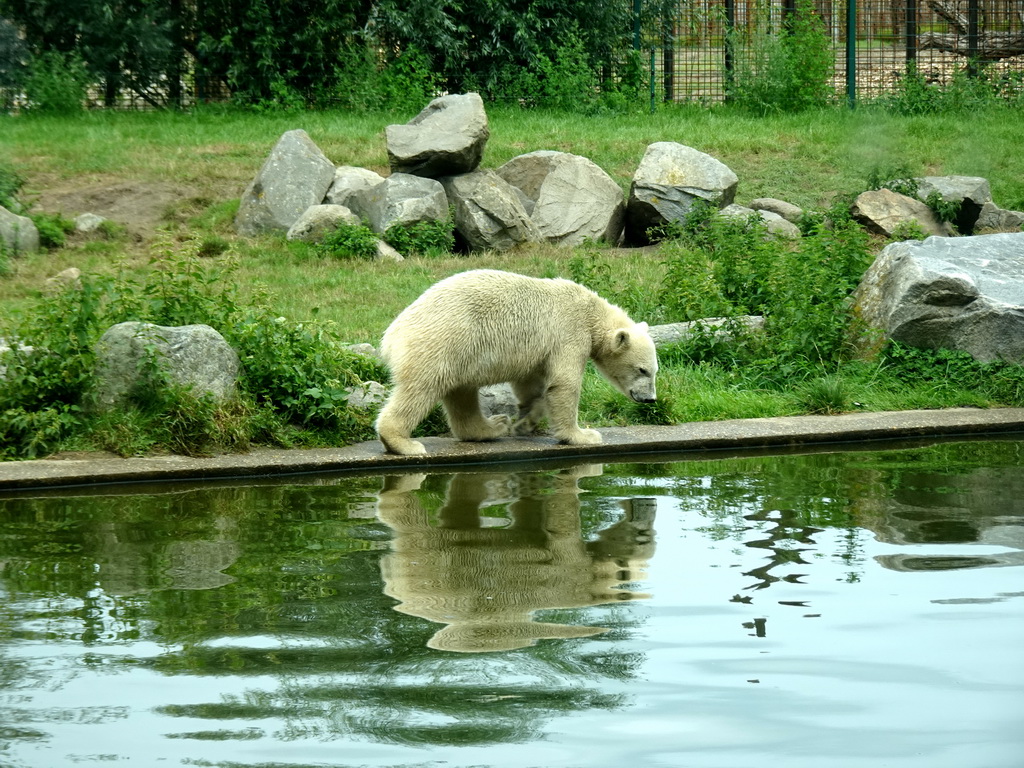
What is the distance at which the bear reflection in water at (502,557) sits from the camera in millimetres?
4402

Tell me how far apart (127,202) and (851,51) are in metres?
11.5

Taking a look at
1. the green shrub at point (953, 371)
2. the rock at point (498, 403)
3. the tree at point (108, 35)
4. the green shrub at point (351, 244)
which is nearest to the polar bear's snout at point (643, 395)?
the rock at point (498, 403)

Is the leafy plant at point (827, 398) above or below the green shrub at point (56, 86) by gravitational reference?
below

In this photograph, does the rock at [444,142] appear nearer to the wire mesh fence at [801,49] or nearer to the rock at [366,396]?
the rock at [366,396]

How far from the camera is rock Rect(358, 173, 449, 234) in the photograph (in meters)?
12.4

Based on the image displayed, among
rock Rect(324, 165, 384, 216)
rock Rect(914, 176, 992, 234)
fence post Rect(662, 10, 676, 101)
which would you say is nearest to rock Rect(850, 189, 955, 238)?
rock Rect(914, 176, 992, 234)

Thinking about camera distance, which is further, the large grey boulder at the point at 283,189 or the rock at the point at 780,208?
the rock at the point at 780,208

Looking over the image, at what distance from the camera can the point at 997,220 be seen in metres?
13.4

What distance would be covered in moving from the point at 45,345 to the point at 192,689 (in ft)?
13.0

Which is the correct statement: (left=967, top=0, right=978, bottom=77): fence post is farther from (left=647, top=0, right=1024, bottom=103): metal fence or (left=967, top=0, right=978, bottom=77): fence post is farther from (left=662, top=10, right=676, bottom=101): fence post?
(left=662, top=10, right=676, bottom=101): fence post

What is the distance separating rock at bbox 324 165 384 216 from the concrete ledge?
5903mm

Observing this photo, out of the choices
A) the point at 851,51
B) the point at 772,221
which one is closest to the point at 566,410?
the point at 772,221

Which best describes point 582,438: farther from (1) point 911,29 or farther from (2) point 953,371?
(1) point 911,29

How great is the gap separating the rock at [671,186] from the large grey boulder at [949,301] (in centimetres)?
391
